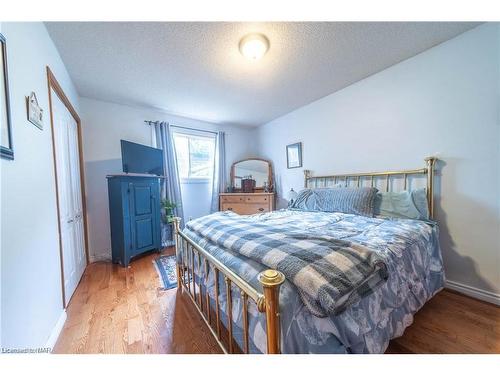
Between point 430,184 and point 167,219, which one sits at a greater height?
point 430,184

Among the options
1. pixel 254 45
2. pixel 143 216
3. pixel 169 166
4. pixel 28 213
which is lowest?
pixel 143 216

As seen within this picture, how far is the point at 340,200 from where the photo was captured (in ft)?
7.13

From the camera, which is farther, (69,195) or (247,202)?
(247,202)

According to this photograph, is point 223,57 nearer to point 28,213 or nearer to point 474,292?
point 28,213

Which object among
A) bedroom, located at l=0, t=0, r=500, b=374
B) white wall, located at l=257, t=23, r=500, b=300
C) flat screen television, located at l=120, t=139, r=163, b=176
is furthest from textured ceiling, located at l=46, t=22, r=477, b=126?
flat screen television, located at l=120, t=139, r=163, b=176

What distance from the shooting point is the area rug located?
6.73ft

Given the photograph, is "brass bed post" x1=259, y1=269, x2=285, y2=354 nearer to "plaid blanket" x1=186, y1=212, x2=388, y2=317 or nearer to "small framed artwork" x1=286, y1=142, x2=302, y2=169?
"plaid blanket" x1=186, y1=212, x2=388, y2=317

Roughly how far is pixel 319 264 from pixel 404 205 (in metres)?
1.60

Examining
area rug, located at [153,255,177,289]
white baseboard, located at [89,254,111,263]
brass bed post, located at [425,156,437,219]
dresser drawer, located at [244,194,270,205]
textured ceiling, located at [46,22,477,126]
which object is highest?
textured ceiling, located at [46,22,477,126]

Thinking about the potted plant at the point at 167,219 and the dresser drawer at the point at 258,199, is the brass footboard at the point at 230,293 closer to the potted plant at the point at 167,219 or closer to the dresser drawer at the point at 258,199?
the potted plant at the point at 167,219

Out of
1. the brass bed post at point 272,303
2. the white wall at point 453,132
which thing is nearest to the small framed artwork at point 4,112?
the brass bed post at point 272,303

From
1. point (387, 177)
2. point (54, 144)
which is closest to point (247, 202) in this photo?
point (387, 177)

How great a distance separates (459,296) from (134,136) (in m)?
4.29

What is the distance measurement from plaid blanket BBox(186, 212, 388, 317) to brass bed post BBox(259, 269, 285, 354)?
0.52 ft
